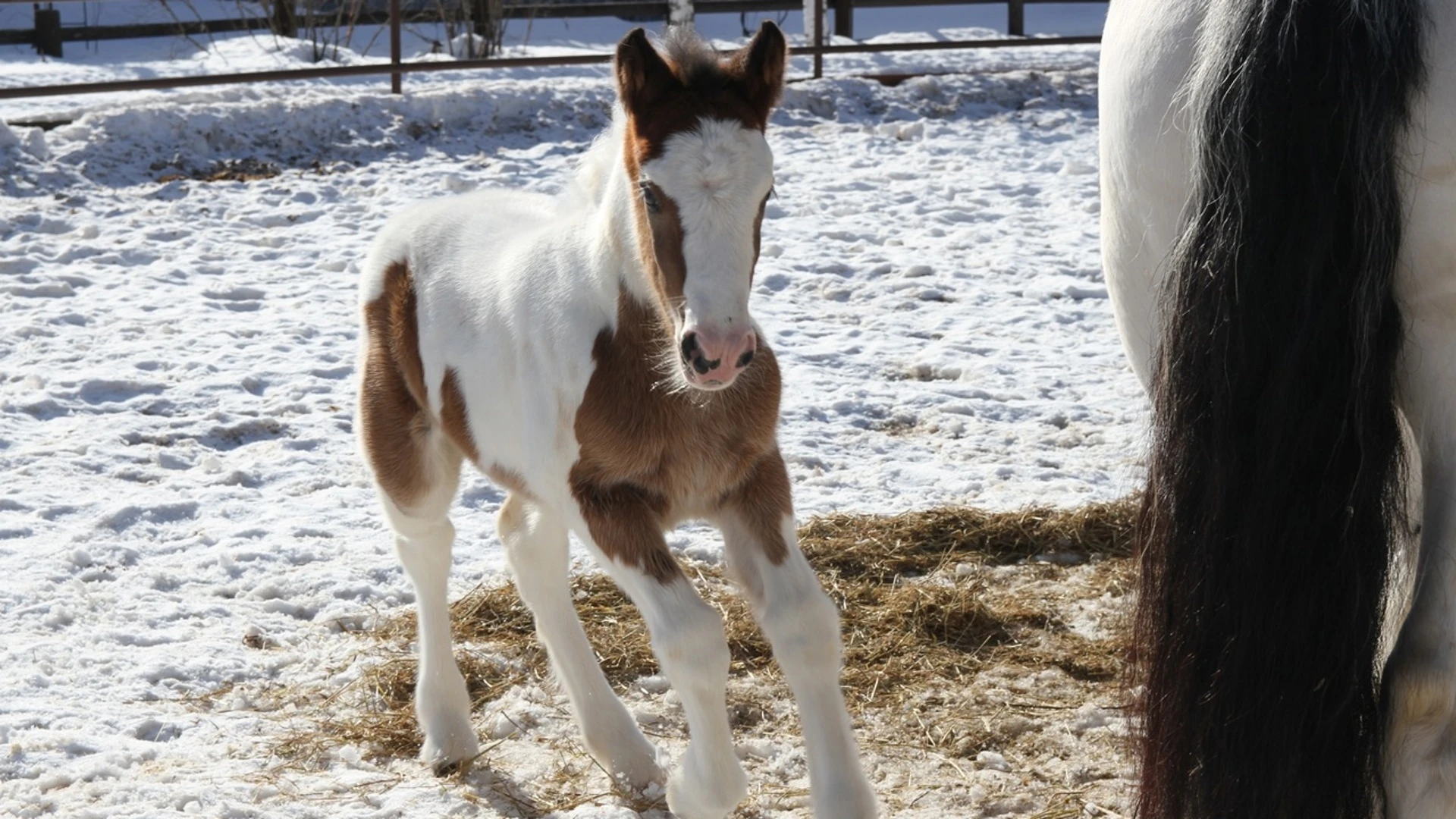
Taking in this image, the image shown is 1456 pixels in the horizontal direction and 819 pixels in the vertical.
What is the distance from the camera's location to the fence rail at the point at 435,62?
9375mm

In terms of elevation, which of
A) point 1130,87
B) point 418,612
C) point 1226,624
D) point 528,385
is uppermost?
point 1130,87

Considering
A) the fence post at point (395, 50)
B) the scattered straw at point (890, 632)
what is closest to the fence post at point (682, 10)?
the fence post at point (395, 50)

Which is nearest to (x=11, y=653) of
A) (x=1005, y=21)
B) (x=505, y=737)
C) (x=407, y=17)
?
(x=505, y=737)

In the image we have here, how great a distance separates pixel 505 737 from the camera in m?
3.54

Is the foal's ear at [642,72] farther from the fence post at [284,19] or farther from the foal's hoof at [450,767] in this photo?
the fence post at [284,19]

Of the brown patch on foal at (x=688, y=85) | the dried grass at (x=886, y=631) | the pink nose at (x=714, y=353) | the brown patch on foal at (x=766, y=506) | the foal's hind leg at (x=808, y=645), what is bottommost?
the dried grass at (x=886, y=631)

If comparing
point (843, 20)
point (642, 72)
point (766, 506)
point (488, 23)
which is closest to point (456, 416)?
point (766, 506)

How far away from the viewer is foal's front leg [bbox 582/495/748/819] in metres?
2.72

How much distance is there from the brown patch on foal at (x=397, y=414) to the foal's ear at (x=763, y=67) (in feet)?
3.67

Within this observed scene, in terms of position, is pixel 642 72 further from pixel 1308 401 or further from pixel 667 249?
pixel 1308 401

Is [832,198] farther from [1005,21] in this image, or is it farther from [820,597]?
[1005,21]

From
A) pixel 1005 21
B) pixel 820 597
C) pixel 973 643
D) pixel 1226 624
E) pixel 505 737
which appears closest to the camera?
pixel 1226 624

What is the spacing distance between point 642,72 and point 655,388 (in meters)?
0.60

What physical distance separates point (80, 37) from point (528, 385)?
13542mm
